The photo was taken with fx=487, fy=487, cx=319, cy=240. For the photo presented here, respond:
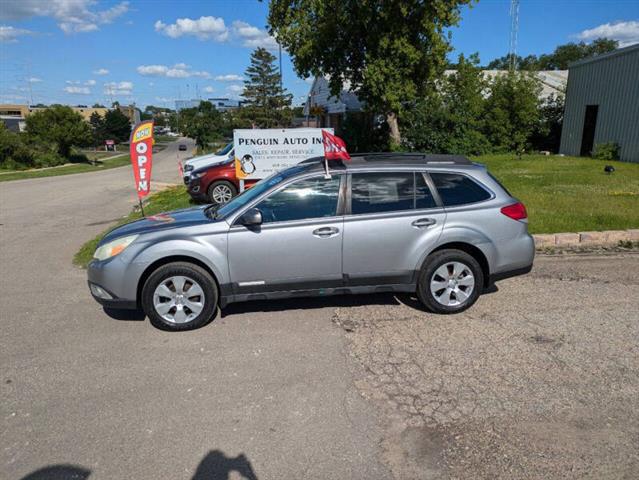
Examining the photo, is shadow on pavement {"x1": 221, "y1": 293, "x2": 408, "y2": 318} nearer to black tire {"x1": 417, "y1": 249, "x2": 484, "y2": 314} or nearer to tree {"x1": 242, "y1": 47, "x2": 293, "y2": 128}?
black tire {"x1": 417, "y1": 249, "x2": 484, "y2": 314}

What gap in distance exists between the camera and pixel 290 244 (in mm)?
4895

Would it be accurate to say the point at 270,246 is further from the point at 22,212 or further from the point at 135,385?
the point at 22,212

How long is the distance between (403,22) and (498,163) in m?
6.19

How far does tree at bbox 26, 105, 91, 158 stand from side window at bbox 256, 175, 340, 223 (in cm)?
4003

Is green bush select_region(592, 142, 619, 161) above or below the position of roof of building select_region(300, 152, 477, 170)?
below

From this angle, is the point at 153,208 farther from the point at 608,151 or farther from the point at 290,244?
the point at 608,151

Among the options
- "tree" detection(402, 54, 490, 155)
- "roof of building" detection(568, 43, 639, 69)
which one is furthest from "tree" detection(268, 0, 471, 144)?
"roof of building" detection(568, 43, 639, 69)

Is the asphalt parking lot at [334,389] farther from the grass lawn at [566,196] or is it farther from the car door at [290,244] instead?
the grass lawn at [566,196]

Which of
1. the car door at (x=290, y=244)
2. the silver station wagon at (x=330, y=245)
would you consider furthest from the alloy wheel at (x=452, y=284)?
the car door at (x=290, y=244)

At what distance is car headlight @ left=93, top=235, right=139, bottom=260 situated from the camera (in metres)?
4.89

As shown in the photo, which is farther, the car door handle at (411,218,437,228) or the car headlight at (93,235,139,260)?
the car door handle at (411,218,437,228)

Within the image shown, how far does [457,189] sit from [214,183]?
26.2 feet

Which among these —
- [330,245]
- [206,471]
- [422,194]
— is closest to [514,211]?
[422,194]

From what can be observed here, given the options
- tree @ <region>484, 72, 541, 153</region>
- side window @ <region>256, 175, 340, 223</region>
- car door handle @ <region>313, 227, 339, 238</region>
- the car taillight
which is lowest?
car door handle @ <region>313, 227, 339, 238</region>
